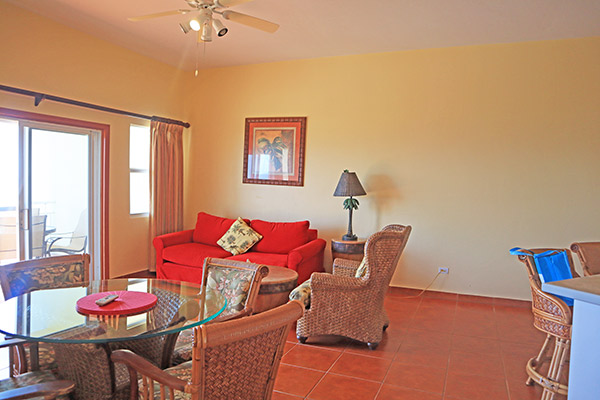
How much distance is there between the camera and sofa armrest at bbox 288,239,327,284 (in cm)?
454

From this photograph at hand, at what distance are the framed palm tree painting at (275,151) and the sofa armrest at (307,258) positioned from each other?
3.21 feet

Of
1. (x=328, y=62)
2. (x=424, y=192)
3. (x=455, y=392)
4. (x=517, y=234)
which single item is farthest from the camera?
(x=328, y=62)

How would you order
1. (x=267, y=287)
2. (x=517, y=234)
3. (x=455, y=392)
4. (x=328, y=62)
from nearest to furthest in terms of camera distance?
1. (x=455, y=392)
2. (x=267, y=287)
3. (x=517, y=234)
4. (x=328, y=62)

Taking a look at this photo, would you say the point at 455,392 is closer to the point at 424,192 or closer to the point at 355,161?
the point at 424,192

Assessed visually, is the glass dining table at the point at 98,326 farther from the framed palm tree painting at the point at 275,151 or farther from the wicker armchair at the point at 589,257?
the framed palm tree painting at the point at 275,151

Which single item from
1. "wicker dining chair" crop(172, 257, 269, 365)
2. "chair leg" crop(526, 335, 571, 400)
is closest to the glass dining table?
"wicker dining chair" crop(172, 257, 269, 365)

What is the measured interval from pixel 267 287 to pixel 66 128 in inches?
114

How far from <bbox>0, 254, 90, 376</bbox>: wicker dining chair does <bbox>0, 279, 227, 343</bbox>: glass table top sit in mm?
122

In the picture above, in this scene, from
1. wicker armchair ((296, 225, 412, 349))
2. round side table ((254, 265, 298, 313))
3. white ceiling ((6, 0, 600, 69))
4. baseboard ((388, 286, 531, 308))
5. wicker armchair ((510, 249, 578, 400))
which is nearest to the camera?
wicker armchair ((510, 249, 578, 400))

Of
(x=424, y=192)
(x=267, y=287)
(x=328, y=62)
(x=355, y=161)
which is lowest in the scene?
(x=267, y=287)

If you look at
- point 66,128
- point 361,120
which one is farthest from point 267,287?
point 66,128

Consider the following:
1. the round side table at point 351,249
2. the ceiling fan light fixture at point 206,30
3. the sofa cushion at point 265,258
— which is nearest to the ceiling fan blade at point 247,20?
the ceiling fan light fixture at point 206,30

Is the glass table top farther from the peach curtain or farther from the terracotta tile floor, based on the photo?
the peach curtain

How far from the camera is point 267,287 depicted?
12.8 feet
